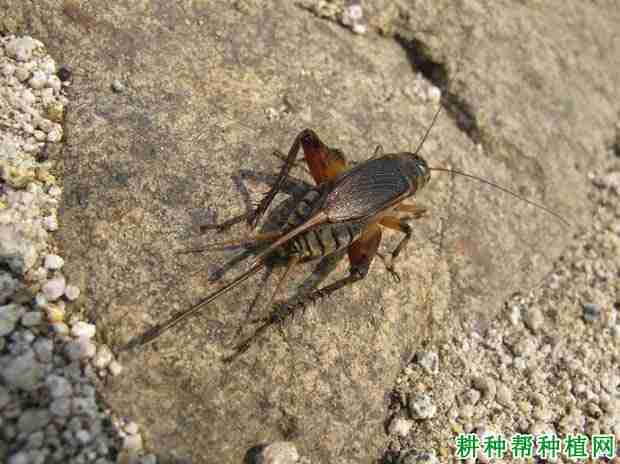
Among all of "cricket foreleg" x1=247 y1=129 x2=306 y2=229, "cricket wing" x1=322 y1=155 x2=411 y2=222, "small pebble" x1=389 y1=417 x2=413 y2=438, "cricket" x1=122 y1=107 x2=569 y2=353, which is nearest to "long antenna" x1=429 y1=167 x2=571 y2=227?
"cricket" x1=122 y1=107 x2=569 y2=353

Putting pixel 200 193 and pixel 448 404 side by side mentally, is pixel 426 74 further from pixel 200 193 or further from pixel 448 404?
pixel 448 404

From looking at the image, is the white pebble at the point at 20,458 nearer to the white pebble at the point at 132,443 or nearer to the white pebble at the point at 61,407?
the white pebble at the point at 61,407

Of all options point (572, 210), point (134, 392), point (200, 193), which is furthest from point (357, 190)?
point (572, 210)

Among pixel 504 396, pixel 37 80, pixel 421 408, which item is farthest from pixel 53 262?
pixel 504 396

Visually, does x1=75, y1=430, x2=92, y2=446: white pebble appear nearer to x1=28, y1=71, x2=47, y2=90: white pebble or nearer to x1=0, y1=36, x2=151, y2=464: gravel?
x1=0, y1=36, x2=151, y2=464: gravel

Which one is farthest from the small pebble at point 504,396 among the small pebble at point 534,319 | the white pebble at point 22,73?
the white pebble at point 22,73

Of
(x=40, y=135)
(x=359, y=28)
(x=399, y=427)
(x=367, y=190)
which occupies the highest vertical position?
(x=359, y=28)

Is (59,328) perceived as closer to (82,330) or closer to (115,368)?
(82,330)
